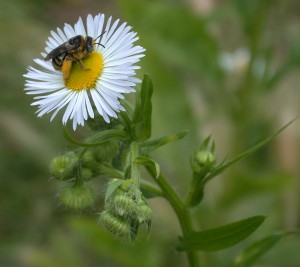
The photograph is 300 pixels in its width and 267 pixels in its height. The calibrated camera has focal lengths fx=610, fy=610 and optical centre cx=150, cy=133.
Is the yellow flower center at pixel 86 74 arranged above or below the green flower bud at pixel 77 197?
above

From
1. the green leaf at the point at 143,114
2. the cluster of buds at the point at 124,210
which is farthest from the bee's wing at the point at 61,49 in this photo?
the cluster of buds at the point at 124,210

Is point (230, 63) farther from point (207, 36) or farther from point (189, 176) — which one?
point (189, 176)

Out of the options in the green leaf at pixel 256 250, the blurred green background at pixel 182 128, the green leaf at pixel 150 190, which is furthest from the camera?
the blurred green background at pixel 182 128

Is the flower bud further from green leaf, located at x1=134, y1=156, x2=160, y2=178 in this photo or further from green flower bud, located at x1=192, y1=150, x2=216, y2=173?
green flower bud, located at x1=192, y1=150, x2=216, y2=173

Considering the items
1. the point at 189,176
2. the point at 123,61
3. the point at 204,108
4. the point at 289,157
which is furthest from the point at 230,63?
the point at 123,61

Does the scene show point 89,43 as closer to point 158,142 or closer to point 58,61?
point 58,61

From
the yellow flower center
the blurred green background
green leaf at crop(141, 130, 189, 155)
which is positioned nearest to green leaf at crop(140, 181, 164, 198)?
green leaf at crop(141, 130, 189, 155)

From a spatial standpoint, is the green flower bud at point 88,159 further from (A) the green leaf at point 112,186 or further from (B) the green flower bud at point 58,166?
(A) the green leaf at point 112,186
